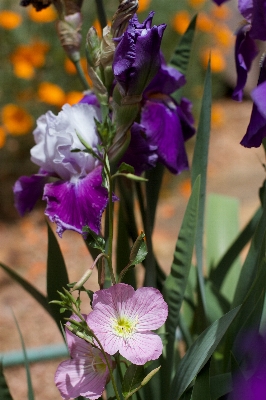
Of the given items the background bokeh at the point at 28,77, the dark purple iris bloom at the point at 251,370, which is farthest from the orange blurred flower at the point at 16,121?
the dark purple iris bloom at the point at 251,370

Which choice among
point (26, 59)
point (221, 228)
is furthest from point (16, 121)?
point (221, 228)

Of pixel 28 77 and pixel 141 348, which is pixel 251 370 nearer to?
pixel 141 348

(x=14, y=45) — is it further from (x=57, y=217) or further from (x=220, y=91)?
(x=57, y=217)

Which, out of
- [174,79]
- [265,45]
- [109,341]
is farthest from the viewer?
[265,45]

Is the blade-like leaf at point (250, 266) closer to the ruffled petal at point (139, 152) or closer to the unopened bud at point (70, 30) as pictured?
the ruffled petal at point (139, 152)

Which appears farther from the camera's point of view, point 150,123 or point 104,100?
point 150,123

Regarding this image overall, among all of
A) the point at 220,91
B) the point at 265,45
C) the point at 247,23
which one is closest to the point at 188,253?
the point at 247,23
